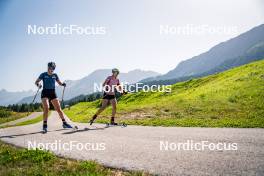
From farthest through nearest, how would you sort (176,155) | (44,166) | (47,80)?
(47,80)
(176,155)
(44,166)

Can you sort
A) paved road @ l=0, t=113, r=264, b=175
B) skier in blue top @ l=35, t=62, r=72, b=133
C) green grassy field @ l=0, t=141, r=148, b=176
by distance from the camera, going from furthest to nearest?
skier in blue top @ l=35, t=62, r=72, b=133, green grassy field @ l=0, t=141, r=148, b=176, paved road @ l=0, t=113, r=264, b=175

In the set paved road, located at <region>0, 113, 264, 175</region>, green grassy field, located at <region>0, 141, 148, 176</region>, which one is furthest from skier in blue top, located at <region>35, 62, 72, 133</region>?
green grassy field, located at <region>0, 141, 148, 176</region>

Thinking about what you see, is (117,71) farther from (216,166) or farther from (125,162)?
(216,166)

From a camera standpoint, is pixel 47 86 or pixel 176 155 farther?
pixel 47 86

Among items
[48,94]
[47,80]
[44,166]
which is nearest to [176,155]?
[44,166]

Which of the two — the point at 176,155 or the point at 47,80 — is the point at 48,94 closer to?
the point at 47,80

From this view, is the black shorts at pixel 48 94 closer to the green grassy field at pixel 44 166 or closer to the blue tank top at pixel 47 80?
the blue tank top at pixel 47 80

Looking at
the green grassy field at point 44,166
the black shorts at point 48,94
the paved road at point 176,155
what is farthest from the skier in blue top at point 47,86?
the green grassy field at point 44,166

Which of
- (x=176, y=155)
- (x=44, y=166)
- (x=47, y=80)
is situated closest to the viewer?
(x=44, y=166)

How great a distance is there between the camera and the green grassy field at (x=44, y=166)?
6.38 m

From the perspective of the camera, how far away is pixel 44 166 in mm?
7016

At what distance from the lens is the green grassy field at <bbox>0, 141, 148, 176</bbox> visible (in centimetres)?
638

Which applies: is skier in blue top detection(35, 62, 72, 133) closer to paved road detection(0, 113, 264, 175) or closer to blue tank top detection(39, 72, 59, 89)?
blue tank top detection(39, 72, 59, 89)

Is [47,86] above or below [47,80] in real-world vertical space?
below
